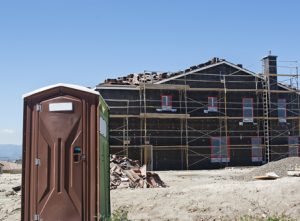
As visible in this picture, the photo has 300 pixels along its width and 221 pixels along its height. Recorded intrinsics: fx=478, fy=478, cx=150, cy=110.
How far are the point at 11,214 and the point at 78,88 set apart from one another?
6759mm

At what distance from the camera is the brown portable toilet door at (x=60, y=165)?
8312 millimetres

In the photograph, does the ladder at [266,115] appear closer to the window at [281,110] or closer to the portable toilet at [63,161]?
the window at [281,110]

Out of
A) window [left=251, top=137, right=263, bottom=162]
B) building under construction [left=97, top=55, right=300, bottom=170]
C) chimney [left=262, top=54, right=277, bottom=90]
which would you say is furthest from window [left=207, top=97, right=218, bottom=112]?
chimney [left=262, top=54, right=277, bottom=90]

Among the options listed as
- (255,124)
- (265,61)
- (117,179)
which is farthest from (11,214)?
(265,61)

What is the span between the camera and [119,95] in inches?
1468

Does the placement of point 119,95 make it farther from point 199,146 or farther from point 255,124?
point 255,124

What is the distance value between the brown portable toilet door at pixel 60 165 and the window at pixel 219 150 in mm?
31670

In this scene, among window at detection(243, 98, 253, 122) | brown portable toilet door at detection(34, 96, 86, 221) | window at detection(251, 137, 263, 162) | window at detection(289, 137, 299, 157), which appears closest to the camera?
brown portable toilet door at detection(34, 96, 86, 221)

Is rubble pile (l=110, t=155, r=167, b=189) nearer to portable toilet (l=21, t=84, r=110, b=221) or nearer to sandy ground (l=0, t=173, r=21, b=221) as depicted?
sandy ground (l=0, t=173, r=21, b=221)

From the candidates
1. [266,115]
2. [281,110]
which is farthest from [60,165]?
[281,110]

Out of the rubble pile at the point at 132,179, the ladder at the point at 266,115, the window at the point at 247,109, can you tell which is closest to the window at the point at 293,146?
the ladder at the point at 266,115

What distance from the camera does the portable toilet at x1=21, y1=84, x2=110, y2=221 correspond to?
831 centimetres

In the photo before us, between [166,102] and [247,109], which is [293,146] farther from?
Result: [166,102]

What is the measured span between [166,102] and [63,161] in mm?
30327
